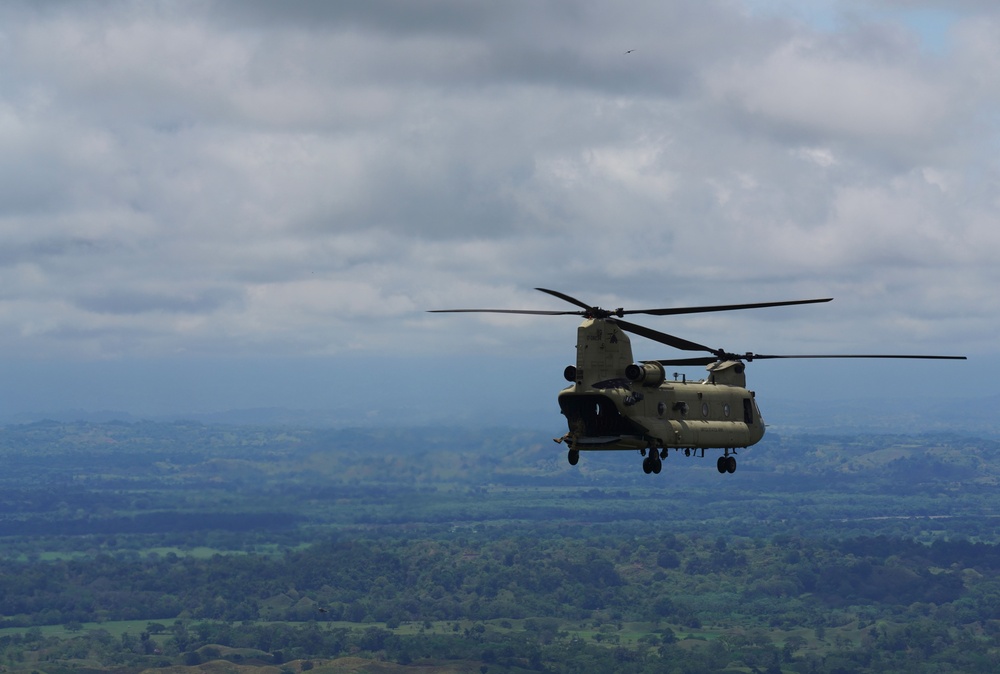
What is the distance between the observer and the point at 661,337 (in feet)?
305

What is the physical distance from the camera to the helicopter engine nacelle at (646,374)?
89.0m

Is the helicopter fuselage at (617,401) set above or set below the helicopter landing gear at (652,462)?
above

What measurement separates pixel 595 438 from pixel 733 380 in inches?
718

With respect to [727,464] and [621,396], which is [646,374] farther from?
[727,464]

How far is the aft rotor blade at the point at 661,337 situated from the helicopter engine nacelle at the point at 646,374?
2.13 meters

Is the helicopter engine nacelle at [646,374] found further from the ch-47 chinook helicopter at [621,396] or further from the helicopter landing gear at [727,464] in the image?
the helicopter landing gear at [727,464]

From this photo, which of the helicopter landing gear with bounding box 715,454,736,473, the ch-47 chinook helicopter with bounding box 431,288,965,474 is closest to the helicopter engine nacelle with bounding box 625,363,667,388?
the ch-47 chinook helicopter with bounding box 431,288,965,474

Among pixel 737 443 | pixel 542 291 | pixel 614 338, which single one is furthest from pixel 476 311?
pixel 737 443

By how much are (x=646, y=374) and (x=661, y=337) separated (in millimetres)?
4488

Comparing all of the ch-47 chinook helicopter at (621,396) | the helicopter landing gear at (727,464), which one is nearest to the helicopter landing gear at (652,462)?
the ch-47 chinook helicopter at (621,396)

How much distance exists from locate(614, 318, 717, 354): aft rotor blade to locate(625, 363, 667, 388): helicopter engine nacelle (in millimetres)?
2129

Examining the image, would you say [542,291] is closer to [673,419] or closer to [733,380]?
[673,419]

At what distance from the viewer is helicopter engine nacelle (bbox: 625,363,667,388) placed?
292ft

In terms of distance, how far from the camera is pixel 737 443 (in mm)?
98000
